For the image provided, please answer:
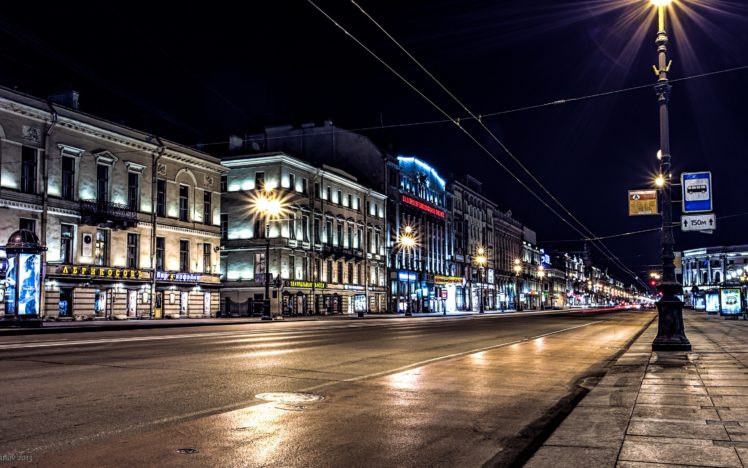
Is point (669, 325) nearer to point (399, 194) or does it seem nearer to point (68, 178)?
point (68, 178)

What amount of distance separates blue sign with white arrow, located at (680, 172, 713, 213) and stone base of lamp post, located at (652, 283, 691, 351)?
2.15m

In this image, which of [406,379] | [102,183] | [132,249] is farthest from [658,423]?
[132,249]

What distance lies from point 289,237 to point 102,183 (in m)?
19.1

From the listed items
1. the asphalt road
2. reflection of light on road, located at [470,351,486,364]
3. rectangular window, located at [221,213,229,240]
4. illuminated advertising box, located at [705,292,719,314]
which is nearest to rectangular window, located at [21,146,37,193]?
rectangular window, located at [221,213,229,240]

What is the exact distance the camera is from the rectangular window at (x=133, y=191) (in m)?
46.9

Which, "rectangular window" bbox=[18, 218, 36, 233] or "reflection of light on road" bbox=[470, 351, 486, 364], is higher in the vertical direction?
"rectangular window" bbox=[18, 218, 36, 233]

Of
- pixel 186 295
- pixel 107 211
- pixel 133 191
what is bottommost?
pixel 186 295

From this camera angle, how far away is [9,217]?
37.9 m

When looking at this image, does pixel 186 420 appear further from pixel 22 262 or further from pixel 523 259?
pixel 523 259

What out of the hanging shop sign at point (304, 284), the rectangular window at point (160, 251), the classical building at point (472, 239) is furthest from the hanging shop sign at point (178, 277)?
the classical building at point (472, 239)

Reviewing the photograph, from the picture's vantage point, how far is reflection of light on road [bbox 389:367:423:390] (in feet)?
34.5

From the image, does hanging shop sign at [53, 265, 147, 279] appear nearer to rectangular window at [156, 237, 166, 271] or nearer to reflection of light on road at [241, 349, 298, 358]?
rectangular window at [156, 237, 166, 271]

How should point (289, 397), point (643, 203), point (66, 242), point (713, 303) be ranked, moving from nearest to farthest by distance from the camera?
point (289, 397) → point (643, 203) → point (66, 242) → point (713, 303)

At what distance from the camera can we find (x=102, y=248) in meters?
44.5
